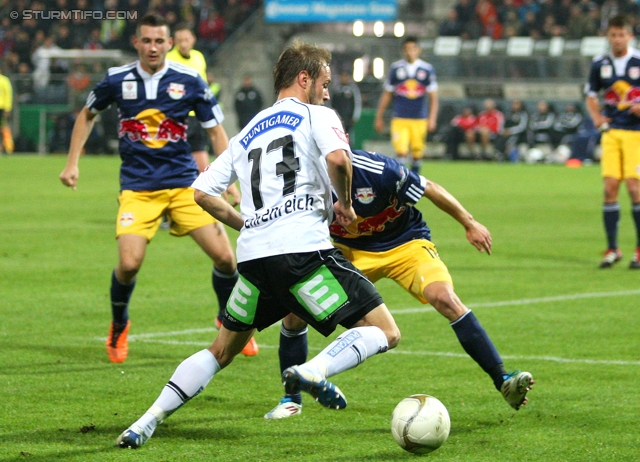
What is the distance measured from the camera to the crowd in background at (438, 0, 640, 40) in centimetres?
3331

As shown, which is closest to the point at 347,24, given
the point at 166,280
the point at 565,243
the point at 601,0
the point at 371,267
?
the point at 601,0

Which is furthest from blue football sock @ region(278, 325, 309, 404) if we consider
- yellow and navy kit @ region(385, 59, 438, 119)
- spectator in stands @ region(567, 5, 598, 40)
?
spectator in stands @ region(567, 5, 598, 40)

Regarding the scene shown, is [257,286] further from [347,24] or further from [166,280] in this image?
[347,24]

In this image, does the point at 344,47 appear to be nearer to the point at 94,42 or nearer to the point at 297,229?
the point at 94,42

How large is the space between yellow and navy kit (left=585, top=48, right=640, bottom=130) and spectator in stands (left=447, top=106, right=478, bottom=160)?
19.0 meters

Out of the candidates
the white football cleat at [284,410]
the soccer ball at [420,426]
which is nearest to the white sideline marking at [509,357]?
the white football cleat at [284,410]

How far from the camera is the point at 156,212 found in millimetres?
7375

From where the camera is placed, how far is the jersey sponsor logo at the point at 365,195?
18.6ft

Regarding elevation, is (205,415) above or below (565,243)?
above

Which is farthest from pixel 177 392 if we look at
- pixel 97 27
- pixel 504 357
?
pixel 97 27

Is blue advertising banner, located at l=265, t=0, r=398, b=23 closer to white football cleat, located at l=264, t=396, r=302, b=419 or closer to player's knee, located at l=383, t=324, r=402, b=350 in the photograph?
white football cleat, located at l=264, t=396, r=302, b=419

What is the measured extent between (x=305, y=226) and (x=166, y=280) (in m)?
6.29

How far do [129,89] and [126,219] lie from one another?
0.88 m

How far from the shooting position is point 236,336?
5.04 metres
